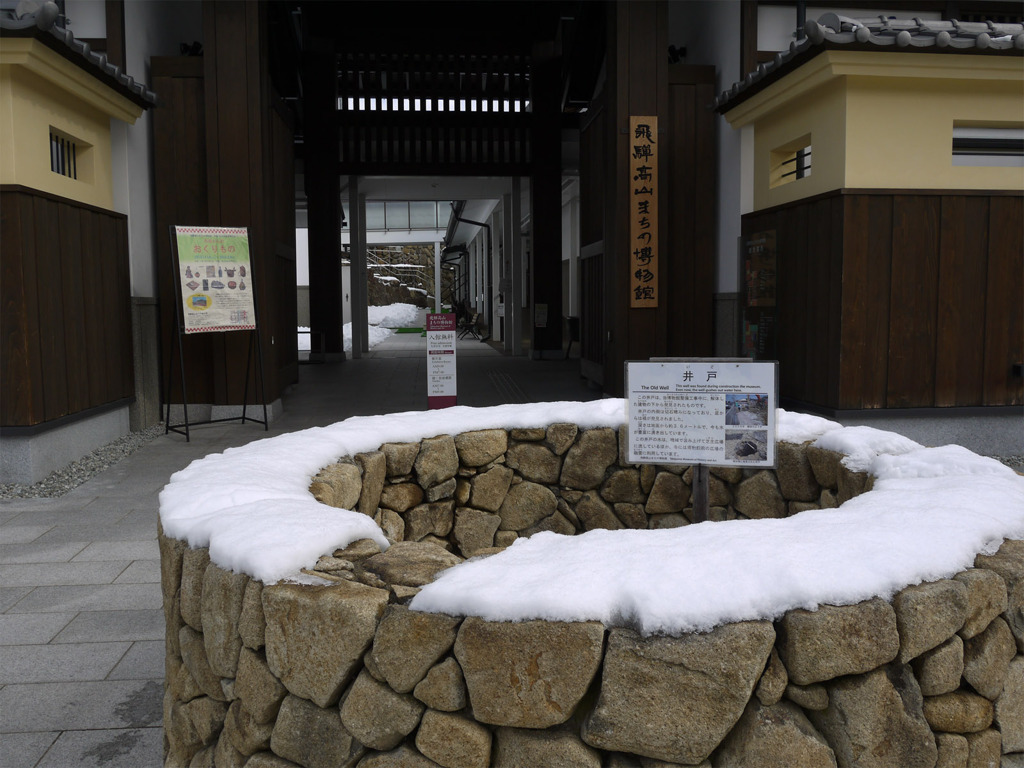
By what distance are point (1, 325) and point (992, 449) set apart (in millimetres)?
7080

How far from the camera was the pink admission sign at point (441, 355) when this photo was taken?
7285 mm

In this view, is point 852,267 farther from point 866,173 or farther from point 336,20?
point 336,20

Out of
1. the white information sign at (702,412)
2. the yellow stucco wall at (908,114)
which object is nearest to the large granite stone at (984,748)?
the white information sign at (702,412)

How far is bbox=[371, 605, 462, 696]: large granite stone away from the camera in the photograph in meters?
1.80

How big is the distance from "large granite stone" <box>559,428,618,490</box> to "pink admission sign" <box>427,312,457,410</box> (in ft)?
11.2

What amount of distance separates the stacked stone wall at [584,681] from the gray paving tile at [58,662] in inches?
41.9

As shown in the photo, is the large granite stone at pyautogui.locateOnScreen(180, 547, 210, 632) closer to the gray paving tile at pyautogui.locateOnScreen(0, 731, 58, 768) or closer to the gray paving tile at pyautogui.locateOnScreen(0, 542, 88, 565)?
the gray paving tile at pyautogui.locateOnScreen(0, 731, 58, 768)

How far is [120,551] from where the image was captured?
176 inches

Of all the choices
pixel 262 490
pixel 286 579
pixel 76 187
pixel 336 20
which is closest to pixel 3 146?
pixel 76 187

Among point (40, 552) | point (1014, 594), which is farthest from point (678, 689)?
point (40, 552)

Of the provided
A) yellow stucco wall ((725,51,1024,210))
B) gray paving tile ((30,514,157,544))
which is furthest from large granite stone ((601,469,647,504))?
yellow stucco wall ((725,51,1024,210))

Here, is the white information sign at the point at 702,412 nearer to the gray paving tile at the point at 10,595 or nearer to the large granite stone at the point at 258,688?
the large granite stone at the point at 258,688

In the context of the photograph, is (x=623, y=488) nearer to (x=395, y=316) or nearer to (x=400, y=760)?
(x=400, y=760)

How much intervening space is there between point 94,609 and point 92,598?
0.50 feet
